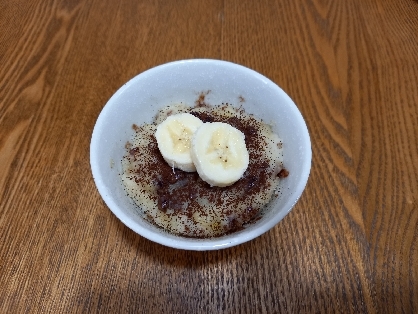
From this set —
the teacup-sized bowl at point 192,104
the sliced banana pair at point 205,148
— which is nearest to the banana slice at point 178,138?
the sliced banana pair at point 205,148

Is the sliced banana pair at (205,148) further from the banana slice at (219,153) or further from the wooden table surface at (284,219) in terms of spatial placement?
the wooden table surface at (284,219)

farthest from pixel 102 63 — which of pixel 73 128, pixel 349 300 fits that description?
pixel 349 300

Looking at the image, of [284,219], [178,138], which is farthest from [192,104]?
[284,219]

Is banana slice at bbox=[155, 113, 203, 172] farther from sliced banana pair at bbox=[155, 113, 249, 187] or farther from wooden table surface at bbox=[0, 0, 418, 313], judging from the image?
wooden table surface at bbox=[0, 0, 418, 313]

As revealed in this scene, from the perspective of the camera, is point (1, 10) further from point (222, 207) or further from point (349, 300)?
point (349, 300)

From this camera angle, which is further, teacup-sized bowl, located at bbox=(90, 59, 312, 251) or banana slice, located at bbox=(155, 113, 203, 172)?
banana slice, located at bbox=(155, 113, 203, 172)

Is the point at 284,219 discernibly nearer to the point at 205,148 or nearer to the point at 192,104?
the point at 205,148

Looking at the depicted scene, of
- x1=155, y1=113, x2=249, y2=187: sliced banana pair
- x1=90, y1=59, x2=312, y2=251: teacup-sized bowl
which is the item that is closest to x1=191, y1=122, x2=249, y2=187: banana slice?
x1=155, y1=113, x2=249, y2=187: sliced banana pair
